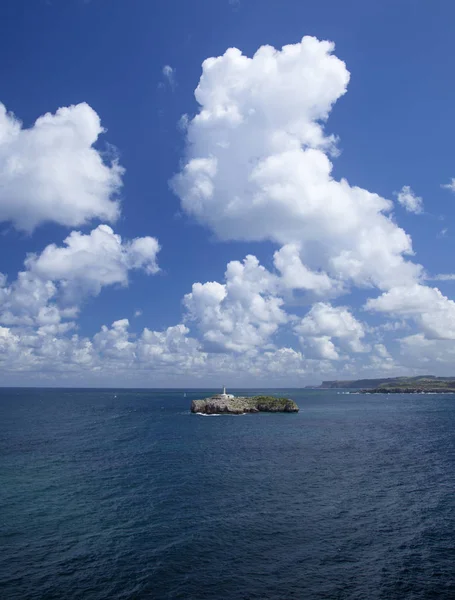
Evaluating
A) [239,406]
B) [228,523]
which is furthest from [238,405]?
[228,523]

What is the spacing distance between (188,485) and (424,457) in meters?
45.3

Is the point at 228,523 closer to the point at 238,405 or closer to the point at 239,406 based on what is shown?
the point at 239,406

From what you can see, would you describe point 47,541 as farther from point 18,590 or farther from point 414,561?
point 414,561

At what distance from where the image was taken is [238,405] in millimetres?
170000

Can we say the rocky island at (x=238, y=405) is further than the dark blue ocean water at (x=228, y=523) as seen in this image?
Yes

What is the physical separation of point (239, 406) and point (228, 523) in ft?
420

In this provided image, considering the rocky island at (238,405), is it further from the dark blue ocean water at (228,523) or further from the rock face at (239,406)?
the dark blue ocean water at (228,523)

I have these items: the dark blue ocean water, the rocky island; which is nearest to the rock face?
the rocky island

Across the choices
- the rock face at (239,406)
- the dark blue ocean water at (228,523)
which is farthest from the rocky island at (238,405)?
the dark blue ocean water at (228,523)

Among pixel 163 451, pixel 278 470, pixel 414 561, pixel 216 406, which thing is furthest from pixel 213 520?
pixel 216 406

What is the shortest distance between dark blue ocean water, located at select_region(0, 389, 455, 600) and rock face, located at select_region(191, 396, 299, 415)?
3218 inches

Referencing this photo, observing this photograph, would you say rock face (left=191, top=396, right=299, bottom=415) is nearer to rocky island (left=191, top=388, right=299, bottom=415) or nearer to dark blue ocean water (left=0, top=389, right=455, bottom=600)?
rocky island (left=191, top=388, right=299, bottom=415)

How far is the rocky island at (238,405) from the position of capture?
553 feet

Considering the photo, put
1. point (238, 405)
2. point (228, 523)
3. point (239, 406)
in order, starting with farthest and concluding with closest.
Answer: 1. point (238, 405)
2. point (239, 406)
3. point (228, 523)
